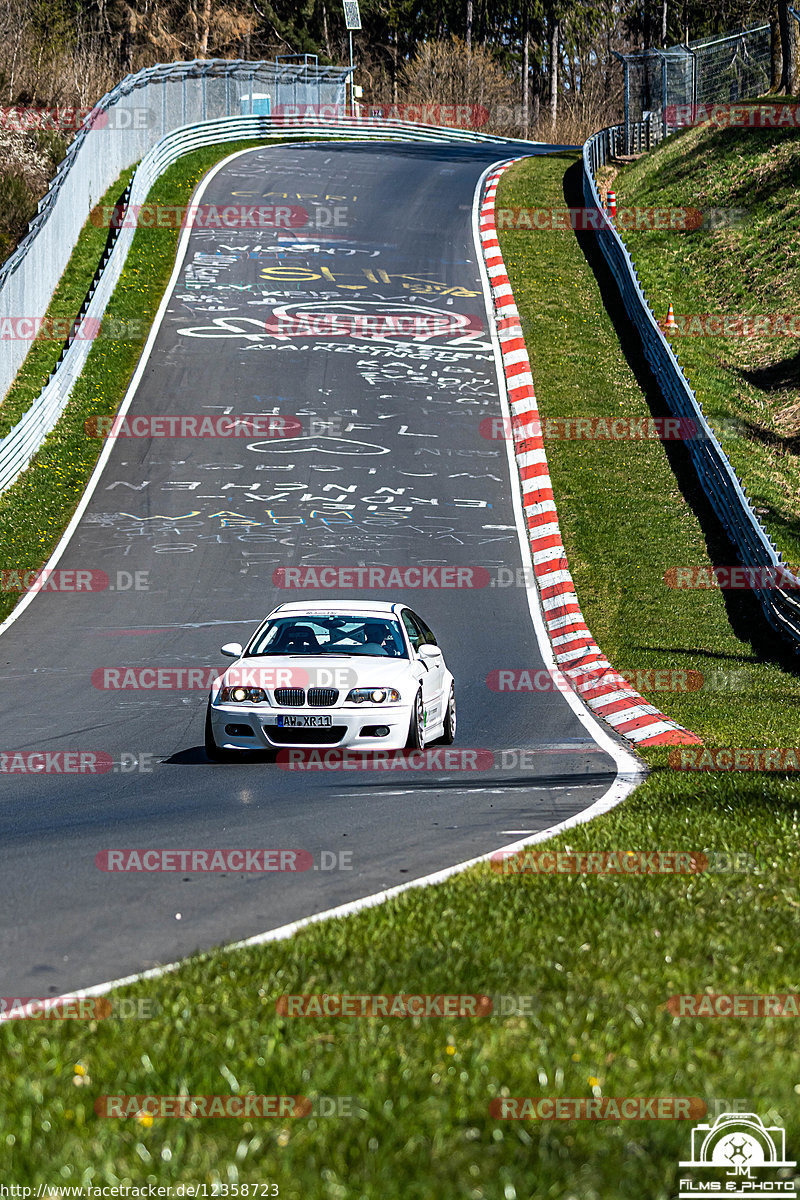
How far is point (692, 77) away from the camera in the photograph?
47.0 metres

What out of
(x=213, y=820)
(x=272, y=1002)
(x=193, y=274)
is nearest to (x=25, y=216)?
(x=193, y=274)

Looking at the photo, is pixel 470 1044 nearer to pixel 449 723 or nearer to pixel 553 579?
pixel 449 723

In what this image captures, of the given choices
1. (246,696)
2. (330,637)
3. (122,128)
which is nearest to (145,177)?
(122,128)

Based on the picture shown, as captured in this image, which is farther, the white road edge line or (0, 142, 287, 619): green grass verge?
(0, 142, 287, 619): green grass verge

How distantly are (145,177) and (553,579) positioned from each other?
27.9 metres

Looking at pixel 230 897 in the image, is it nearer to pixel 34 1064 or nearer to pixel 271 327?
pixel 34 1064

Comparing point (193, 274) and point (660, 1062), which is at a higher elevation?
point (193, 274)

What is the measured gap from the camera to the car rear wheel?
Result: 11.9m

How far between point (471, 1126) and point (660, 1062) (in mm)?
817

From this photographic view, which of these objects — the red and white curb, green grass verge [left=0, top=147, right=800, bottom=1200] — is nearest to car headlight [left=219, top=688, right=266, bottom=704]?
green grass verge [left=0, top=147, right=800, bottom=1200]

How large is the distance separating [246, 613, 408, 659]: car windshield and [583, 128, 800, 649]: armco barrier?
763 cm

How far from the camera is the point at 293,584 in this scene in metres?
21.1

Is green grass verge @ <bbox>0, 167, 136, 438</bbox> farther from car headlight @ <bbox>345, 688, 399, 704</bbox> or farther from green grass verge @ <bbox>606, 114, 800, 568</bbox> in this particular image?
car headlight @ <bbox>345, 688, 399, 704</bbox>

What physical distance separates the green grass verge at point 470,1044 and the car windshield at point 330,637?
171 inches
